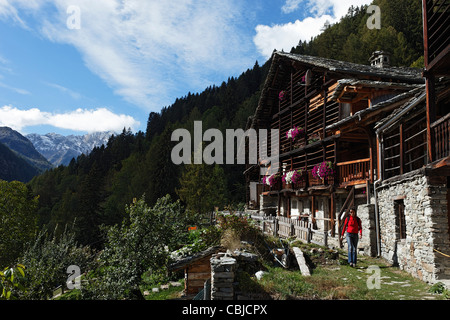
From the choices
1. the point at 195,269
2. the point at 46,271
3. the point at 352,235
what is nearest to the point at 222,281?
the point at 195,269

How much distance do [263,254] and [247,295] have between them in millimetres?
3899

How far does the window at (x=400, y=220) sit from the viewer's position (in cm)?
1065

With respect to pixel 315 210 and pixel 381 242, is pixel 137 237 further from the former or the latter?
pixel 315 210

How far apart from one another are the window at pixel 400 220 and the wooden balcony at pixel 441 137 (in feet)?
9.54

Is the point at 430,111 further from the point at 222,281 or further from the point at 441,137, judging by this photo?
the point at 222,281

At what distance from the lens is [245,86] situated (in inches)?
3477

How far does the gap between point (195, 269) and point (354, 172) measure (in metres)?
9.58

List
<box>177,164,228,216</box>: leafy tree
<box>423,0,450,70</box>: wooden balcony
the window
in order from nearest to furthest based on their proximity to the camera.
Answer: <box>423,0,450,70</box>: wooden balcony → the window → <box>177,164,228,216</box>: leafy tree

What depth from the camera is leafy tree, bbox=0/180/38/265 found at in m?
33.2

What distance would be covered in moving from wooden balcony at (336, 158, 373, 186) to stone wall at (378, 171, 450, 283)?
3.17 metres

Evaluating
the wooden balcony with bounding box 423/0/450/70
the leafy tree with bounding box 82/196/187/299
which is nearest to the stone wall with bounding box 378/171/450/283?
the wooden balcony with bounding box 423/0/450/70

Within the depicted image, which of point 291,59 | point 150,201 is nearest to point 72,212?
point 150,201

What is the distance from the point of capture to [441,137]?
27.1 ft
